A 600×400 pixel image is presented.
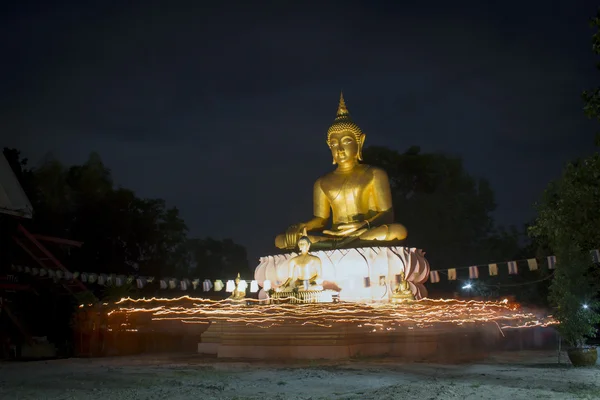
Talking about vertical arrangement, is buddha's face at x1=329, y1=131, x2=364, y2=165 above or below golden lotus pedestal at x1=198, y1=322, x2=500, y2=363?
above

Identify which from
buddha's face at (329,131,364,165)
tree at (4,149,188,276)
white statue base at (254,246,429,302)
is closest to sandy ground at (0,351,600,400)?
white statue base at (254,246,429,302)

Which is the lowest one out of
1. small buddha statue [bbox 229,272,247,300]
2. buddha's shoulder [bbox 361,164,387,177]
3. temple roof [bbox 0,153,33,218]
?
small buddha statue [bbox 229,272,247,300]

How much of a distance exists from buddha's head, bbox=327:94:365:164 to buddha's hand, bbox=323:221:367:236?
7.23 ft

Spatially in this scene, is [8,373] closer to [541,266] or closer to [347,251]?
[347,251]

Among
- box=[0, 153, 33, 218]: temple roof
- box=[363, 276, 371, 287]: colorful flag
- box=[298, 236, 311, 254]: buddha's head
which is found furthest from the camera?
box=[363, 276, 371, 287]: colorful flag

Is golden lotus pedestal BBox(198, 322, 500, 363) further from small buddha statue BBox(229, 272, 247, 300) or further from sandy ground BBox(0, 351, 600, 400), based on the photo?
small buddha statue BBox(229, 272, 247, 300)

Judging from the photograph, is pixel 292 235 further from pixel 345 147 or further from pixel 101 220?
pixel 101 220

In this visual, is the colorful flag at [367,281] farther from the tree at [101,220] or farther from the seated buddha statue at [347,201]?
the tree at [101,220]

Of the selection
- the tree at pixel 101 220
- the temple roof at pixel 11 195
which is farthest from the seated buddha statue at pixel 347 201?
the tree at pixel 101 220

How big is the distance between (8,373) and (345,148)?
10574mm

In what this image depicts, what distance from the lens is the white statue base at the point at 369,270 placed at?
14180mm

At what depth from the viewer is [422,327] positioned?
11.3 m

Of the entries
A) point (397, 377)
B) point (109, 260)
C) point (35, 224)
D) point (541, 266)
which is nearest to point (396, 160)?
point (541, 266)

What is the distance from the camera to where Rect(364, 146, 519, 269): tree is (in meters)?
27.6
